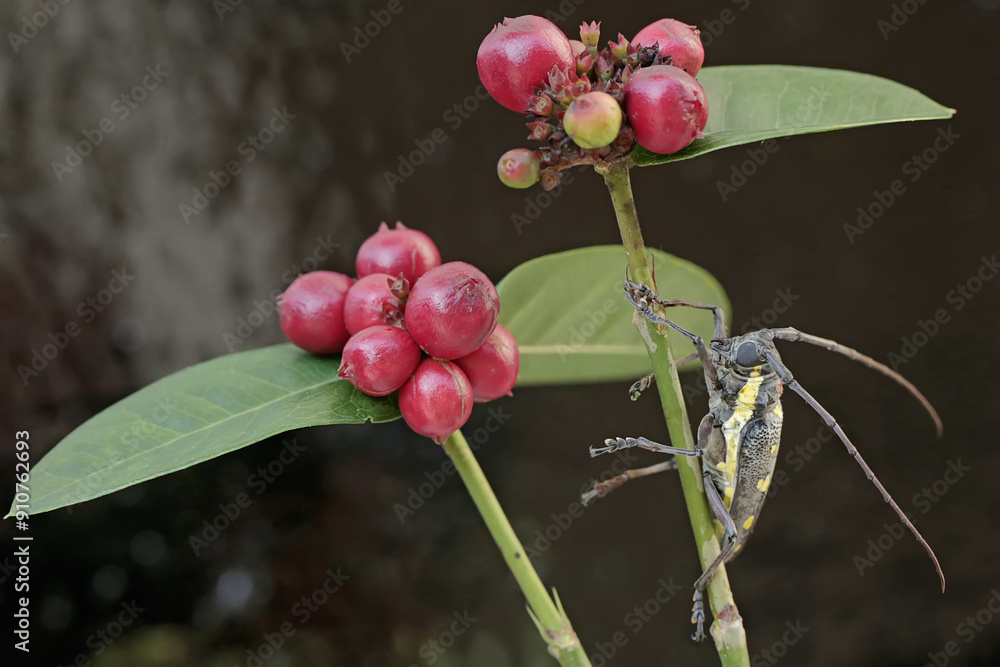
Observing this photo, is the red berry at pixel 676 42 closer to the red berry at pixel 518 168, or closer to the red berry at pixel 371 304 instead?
the red berry at pixel 518 168

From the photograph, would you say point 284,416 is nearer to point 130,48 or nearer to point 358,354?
point 358,354

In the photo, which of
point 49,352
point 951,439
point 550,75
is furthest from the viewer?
point 951,439

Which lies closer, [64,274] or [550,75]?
[550,75]

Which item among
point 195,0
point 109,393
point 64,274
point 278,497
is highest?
point 195,0

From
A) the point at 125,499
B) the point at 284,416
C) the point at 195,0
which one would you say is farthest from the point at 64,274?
the point at 284,416

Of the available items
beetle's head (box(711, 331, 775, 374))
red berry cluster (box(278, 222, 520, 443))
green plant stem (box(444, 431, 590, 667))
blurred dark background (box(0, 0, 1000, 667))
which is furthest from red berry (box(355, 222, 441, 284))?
blurred dark background (box(0, 0, 1000, 667))
